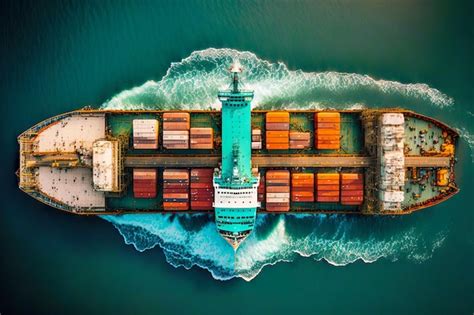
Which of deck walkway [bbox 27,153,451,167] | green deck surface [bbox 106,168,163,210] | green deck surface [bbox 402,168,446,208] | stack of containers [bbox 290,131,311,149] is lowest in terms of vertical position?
green deck surface [bbox 106,168,163,210]

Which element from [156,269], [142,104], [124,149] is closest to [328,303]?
[156,269]

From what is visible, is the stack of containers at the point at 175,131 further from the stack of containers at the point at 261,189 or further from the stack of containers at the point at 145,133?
the stack of containers at the point at 261,189

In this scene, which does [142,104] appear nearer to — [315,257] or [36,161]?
[36,161]

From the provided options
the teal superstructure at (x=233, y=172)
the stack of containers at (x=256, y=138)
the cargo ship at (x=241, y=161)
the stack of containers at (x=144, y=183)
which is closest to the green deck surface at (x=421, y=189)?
the cargo ship at (x=241, y=161)

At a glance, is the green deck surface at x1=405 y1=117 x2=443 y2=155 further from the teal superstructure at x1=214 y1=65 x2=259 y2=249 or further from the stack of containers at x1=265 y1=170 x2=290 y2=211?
the teal superstructure at x1=214 y1=65 x2=259 y2=249

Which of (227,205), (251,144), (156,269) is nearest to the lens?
(227,205)

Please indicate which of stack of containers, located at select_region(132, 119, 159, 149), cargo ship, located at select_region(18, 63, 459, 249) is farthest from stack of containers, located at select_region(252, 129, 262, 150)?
stack of containers, located at select_region(132, 119, 159, 149)
